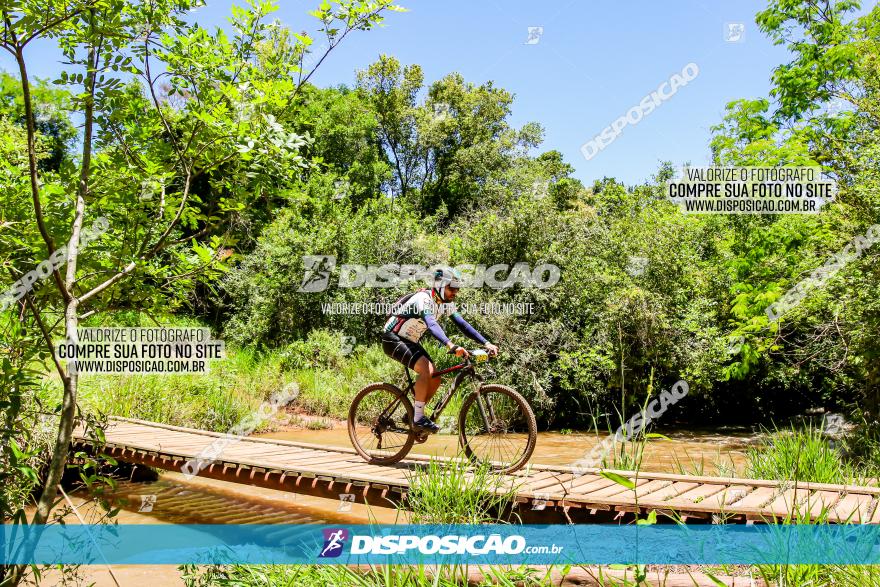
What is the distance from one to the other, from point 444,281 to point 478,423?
4.53ft

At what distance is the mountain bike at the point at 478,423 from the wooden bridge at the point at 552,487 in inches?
7.9

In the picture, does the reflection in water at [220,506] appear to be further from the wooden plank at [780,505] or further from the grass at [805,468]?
the grass at [805,468]

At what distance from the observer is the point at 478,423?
581cm

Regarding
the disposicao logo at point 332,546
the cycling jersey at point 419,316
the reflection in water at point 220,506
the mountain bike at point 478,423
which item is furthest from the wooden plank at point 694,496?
the reflection in water at point 220,506

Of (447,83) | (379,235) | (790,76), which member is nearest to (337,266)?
(379,235)

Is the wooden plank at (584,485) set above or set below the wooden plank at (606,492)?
below

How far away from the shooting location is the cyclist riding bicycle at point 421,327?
5.65 meters

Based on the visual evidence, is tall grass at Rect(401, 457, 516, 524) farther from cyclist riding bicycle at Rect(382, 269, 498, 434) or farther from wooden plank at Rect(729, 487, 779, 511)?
wooden plank at Rect(729, 487, 779, 511)

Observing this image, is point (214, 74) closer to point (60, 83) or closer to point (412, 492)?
point (60, 83)

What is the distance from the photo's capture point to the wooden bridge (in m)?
4.15

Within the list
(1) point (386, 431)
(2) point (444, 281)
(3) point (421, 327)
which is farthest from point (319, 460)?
(2) point (444, 281)

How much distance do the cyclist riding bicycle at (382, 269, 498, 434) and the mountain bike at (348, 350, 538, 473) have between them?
0.12m

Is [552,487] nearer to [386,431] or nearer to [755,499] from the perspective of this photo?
[755,499]

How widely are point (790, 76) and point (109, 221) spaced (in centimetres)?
1361
